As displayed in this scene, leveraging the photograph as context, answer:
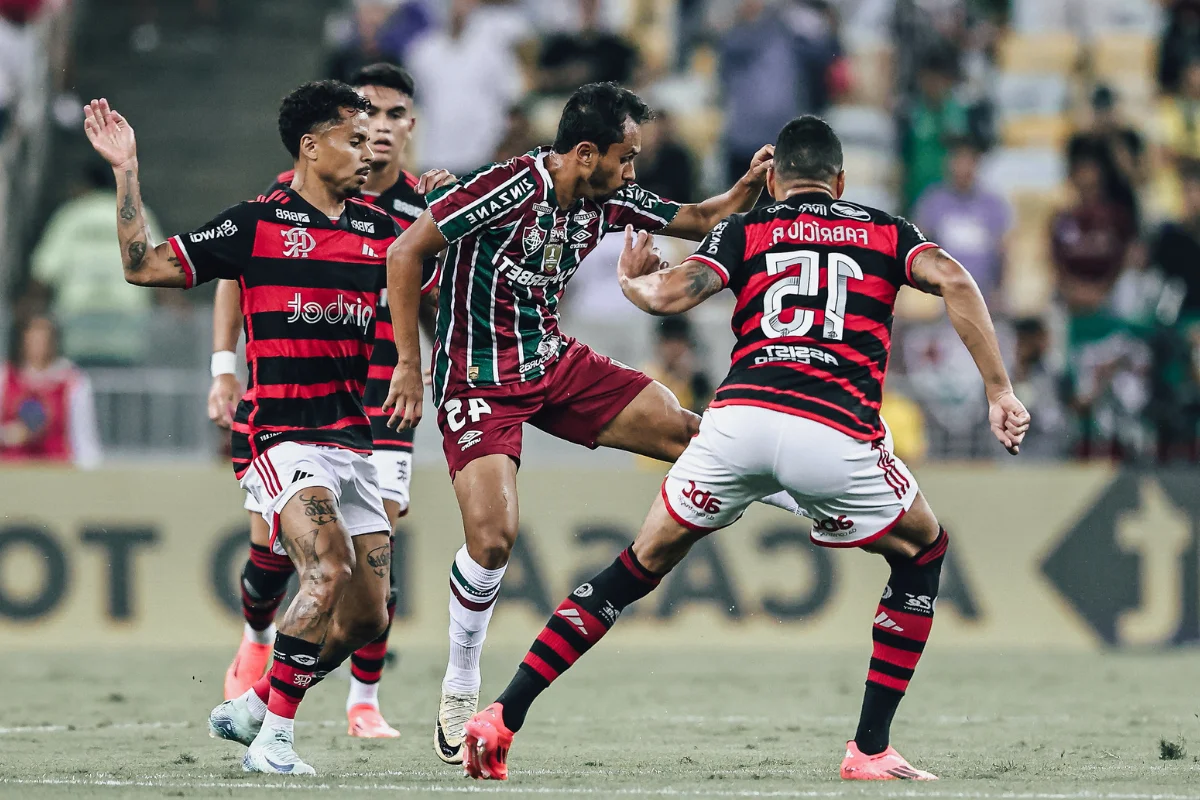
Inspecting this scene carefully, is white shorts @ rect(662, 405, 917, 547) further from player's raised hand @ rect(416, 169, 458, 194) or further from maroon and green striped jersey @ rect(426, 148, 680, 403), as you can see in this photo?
player's raised hand @ rect(416, 169, 458, 194)

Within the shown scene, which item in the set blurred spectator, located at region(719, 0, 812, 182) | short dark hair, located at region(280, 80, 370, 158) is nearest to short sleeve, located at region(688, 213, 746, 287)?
short dark hair, located at region(280, 80, 370, 158)

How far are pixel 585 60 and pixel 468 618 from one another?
9.80 m

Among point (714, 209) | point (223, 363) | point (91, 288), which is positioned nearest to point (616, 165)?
point (714, 209)

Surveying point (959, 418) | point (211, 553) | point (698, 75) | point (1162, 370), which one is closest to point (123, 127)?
point (211, 553)

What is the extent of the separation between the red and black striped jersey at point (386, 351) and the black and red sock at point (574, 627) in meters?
1.82

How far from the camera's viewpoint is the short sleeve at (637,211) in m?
7.90

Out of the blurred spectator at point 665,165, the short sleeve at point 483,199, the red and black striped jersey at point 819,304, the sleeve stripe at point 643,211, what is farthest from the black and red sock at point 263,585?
the blurred spectator at point 665,165

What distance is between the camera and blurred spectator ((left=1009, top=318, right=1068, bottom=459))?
45.3 ft

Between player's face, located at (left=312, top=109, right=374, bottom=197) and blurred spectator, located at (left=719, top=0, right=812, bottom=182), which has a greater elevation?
blurred spectator, located at (left=719, top=0, right=812, bottom=182)

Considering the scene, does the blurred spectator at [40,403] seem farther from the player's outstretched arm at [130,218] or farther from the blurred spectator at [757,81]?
the player's outstretched arm at [130,218]

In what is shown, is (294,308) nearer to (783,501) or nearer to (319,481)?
(319,481)

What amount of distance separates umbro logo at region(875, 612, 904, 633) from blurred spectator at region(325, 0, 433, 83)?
1015 centimetres

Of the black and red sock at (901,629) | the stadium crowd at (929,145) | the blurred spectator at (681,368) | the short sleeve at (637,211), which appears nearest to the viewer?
the black and red sock at (901,629)

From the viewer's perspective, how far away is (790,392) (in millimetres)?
6824
